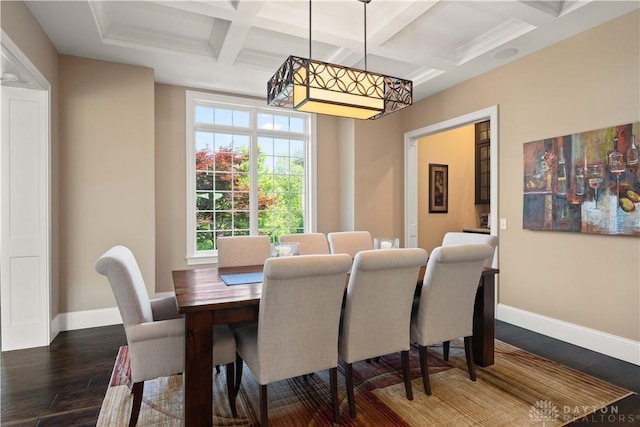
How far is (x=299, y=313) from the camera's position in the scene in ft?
6.01

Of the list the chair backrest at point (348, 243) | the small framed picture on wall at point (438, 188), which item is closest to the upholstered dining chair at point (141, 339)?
the chair backrest at point (348, 243)

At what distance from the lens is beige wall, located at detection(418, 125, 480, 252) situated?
5602 millimetres

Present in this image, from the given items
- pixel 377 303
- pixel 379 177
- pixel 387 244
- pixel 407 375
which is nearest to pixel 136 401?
pixel 377 303

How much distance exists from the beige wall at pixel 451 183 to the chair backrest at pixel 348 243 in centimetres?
219

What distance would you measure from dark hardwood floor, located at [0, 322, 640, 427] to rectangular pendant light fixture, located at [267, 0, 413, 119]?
94.4 inches

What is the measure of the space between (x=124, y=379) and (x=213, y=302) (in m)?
1.30

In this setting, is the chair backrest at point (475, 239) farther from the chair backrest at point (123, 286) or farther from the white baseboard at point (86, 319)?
the white baseboard at point (86, 319)

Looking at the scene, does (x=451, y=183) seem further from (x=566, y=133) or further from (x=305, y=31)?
(x=305, y=31)

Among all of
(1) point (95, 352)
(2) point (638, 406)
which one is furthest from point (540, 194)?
(1) point (95, 352)

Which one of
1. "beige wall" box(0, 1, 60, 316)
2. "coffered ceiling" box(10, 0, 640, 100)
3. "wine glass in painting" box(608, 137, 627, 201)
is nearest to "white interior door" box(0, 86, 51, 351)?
"beige wall" box(0, 1, 60, 316)

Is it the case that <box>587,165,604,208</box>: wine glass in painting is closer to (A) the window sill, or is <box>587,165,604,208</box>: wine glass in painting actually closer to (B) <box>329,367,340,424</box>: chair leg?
(B) <box>329,367,340,424</box>: chair leg

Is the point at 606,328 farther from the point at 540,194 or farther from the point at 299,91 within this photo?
the point at 299,91

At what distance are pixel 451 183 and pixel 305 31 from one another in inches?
146

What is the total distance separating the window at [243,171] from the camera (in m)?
4.59
